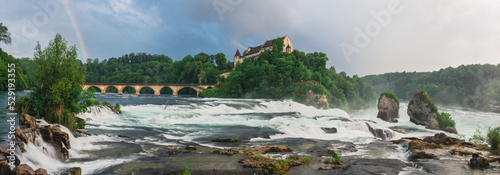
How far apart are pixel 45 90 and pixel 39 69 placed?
118 centimetres

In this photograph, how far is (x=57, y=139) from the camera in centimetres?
1020

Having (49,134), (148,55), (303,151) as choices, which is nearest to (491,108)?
(303,151)

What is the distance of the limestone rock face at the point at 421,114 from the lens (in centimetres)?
3162

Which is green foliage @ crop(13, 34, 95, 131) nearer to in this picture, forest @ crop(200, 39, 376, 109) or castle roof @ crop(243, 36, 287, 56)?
forest @ crop(200, 39, 376, 109)

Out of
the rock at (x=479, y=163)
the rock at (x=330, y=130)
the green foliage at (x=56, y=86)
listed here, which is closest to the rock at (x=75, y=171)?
the green foliage at (x=56, y=86)

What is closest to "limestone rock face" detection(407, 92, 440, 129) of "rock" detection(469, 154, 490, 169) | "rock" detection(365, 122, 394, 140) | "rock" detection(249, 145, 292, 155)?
"rock" detection(365, 122, 394, 140)

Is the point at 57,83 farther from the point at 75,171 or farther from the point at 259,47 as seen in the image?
the point at 259,47

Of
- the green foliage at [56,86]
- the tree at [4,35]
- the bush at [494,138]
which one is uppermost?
the tree at [4,35]

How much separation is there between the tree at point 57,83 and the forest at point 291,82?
5305 centimetres

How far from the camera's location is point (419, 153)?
38.8ft

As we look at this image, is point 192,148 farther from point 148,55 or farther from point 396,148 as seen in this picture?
point 148,55

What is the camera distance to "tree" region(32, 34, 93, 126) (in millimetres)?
13773

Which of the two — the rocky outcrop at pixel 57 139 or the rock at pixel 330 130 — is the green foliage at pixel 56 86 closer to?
the rocky outcrop at pixel 57 139

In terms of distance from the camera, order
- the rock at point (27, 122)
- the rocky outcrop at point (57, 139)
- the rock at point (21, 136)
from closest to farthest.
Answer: the rock at point (21, 136)
the rocky outcrop at point (57, 139)
the rock at point (27, 122)
